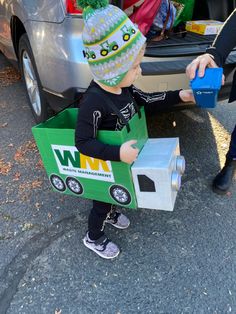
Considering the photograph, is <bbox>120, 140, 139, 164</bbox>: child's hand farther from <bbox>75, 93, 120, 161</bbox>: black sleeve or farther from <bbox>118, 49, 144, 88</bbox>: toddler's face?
<bbox>118, 49, 144, 88</bbox>: toddler's face

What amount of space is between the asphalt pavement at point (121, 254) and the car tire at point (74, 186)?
0.32 metres

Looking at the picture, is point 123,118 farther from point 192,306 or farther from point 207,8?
point 207,8

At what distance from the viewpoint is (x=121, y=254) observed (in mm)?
1876

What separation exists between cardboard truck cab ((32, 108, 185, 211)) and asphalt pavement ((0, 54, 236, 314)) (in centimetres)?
35

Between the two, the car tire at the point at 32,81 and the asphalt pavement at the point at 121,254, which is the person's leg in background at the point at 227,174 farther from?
the car tire at the point at 32,81

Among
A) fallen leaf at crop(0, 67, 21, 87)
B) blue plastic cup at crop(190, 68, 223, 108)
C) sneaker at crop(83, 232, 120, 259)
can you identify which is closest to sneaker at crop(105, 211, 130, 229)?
sneaker at crop(83, 232, 120, 259)

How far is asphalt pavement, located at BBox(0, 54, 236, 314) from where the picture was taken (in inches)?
64.4

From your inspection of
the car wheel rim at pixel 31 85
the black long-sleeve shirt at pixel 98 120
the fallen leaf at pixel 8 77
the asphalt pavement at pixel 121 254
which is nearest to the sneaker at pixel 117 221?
the asphalt pavement at pixel 121 254

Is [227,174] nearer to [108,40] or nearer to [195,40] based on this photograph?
[195,40]

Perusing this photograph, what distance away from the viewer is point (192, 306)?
1.59 m

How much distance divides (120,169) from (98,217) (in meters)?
0.36

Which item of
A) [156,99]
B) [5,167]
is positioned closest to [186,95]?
[156,99]

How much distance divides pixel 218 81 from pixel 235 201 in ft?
3.17

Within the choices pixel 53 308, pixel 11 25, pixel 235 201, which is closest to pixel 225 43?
pixel 235 201
